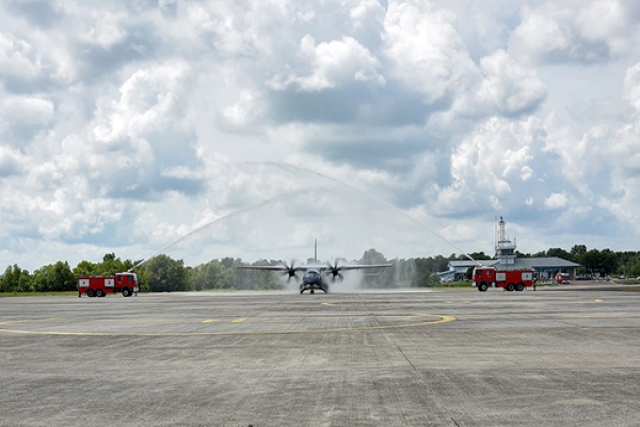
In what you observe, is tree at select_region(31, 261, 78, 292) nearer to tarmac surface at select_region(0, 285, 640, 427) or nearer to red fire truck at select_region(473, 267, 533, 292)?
red fire truck at select_region(473, 267, 533, 292)

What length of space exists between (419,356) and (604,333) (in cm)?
1023

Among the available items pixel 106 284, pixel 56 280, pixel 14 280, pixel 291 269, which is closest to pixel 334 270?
pixel 291 269

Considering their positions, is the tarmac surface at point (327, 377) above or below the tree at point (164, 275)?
below

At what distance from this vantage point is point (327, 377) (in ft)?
48.2

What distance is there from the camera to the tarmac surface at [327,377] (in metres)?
10.7

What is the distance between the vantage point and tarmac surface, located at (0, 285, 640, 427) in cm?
1074

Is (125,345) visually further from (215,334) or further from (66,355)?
(215,334)

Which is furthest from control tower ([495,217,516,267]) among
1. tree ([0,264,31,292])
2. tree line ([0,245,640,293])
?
tree ([0,264,31,292])

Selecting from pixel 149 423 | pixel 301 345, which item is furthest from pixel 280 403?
pixel 301 345

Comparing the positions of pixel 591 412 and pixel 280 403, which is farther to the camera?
pixel 280 403

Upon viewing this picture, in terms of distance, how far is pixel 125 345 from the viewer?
22328 millimetres

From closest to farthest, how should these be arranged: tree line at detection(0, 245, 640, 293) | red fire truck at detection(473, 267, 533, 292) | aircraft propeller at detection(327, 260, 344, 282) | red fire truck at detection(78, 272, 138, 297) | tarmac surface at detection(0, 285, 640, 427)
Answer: tarmac surface at detection(0, 285, 640, 427) → red fire truck at detection(78, 272, 138, 297) → red fire truck at detection(473, 267, 533, 292) → aircraft propeller at detection(327, 260, 344, 282) → tree line at detection(0, 245, 640, 293)

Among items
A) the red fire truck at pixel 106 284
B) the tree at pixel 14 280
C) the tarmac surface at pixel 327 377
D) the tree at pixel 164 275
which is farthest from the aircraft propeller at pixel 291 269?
the tree at pixel 14 280

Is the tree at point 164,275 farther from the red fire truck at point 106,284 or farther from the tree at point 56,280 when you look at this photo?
the red fire truck at point 106,284
